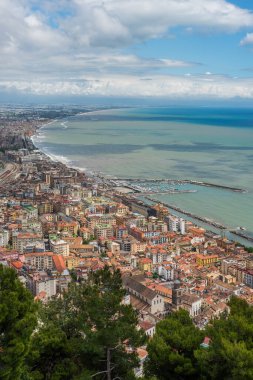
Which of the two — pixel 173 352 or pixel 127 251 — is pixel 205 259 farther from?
pixel 173 352

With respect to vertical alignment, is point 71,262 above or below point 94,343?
below

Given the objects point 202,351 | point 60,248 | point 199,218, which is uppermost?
point 202,351

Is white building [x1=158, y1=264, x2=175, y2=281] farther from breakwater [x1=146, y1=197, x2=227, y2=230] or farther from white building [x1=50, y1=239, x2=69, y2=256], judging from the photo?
breakwater [x1=146, y1=197, x2=227, y2=230]

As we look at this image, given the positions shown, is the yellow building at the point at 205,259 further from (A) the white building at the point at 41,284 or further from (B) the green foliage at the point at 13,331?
(B) the green foliage at the point at 13,331

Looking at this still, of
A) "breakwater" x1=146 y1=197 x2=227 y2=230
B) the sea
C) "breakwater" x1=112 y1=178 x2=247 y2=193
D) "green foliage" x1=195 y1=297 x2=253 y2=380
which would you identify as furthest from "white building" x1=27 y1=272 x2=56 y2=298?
"breakwater" x1=112 y1=178 x2=247 y2=193

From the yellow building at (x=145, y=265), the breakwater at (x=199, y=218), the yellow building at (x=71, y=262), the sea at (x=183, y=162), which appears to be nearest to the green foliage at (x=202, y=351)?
the yellow building at (x=71, y=262)

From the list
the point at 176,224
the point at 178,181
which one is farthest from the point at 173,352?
the point at 178,181
